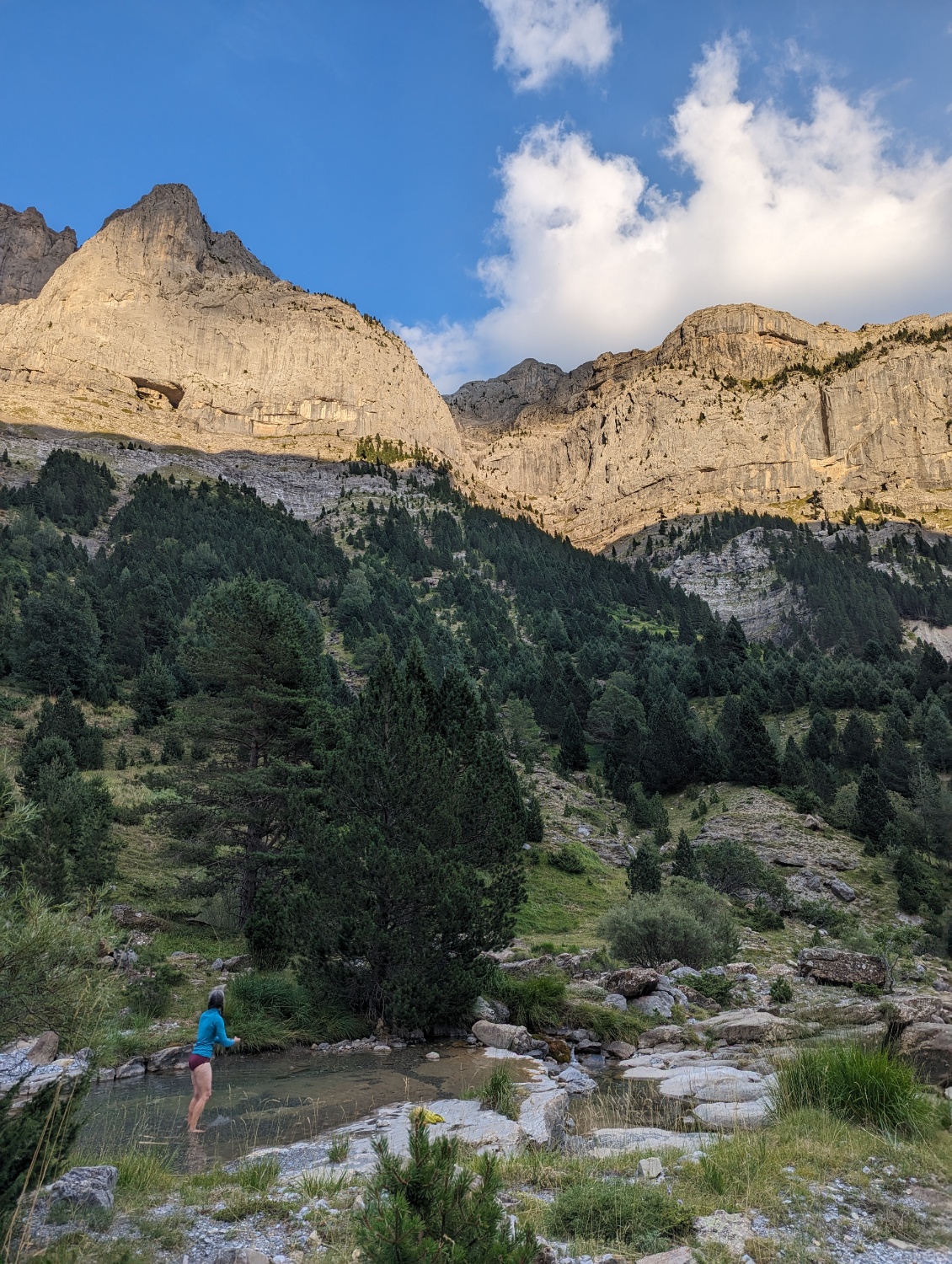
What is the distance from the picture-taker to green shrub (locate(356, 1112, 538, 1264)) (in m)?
3.16

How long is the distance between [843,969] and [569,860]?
1779cm

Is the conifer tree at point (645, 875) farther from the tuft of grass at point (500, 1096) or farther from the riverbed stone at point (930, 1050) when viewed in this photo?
the tuft of grass at point (500, 1096)

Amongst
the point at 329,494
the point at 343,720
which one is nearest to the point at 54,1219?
the point at 343,720

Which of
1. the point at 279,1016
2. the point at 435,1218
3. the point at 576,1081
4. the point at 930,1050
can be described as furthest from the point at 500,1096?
the point at 279,1016

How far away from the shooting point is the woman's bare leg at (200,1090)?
8570mm

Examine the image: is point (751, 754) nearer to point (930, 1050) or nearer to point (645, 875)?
point (645, 875)

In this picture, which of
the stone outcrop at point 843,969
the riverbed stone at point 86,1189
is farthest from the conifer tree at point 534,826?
the riverbed stone at point 86,1189

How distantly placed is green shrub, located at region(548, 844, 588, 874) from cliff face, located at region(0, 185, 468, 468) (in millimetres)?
132583

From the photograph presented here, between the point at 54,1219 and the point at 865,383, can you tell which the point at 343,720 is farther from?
the point at 865,383

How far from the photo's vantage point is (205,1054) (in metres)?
9.05

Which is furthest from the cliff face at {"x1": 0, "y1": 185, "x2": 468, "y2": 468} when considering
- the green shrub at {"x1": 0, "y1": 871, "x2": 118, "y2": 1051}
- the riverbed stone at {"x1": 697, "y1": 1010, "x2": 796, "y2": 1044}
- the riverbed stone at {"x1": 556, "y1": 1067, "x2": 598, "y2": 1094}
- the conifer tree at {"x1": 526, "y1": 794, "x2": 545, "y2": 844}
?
the green shrub at {"x1": 0, "y1": 871, "x2": 118, "y2": 1051}

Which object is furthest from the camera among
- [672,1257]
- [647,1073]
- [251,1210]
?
[647,1073]

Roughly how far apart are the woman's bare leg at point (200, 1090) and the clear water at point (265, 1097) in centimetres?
20

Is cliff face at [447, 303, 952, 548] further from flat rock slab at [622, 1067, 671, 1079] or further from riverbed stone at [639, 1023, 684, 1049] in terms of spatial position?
flat rock slab at [622, 1067, 671, 1079]
